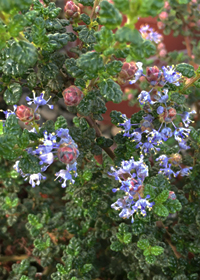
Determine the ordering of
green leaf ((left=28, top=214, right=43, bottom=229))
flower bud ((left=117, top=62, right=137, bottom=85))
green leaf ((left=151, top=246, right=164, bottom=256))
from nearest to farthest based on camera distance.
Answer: flower bud ((left=117, top=62, right=137, bottom=85)) < green leaf ((left=151, top=246, right=164, bottom=256)) < green leaf ((left=28, top=214, right=43, bottom=229))

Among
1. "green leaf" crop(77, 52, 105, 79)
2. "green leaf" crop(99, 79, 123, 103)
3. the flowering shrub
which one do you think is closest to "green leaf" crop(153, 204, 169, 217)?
the flowering shrub

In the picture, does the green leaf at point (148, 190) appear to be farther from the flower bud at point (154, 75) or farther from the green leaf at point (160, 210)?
the flower bud at point (154, 75)

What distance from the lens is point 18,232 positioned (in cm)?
149

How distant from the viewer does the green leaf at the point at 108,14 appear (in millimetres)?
517

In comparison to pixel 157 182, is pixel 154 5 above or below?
above

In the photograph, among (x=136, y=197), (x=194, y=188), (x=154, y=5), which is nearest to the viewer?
(x=154, y=5)

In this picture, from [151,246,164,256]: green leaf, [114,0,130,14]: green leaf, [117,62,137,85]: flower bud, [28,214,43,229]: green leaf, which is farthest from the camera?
[28,214,43,229]: green leaf

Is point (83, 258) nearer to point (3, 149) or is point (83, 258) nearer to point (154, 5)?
point (3, 149)

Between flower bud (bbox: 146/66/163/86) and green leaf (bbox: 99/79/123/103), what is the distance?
0.68ft

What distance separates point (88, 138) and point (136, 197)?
0.87 feet

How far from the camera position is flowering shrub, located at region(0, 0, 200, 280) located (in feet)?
2.03

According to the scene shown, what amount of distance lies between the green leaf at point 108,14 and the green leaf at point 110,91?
187mm

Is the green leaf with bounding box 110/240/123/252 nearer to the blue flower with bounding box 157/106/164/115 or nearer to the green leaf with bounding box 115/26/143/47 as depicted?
the blue flower with bounding box 157/106/164/115

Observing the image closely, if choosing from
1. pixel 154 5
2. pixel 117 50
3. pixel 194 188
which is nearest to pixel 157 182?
pixel 194 188
